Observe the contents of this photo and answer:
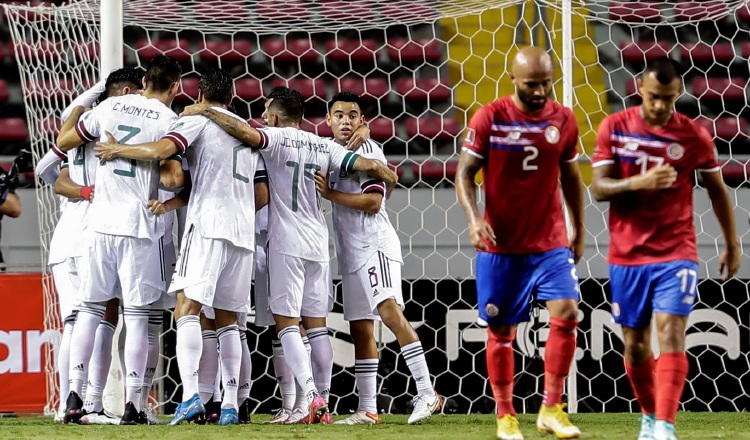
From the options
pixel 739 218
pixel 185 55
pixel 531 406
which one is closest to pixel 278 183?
pixel 531 406

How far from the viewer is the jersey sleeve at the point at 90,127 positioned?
16.6 feet

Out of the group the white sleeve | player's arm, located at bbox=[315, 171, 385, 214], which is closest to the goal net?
the white sleeve

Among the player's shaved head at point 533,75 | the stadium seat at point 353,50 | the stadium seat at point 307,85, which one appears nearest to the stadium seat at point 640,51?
the stadium seat at point 353,50

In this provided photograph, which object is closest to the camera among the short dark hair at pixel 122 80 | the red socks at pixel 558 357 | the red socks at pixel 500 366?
the red socks at pixel 558 357

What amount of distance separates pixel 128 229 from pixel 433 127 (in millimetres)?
4416

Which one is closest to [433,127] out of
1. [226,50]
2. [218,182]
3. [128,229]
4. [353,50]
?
[353,50]

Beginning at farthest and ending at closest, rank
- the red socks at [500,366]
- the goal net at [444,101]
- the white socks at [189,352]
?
the goal net at [444,101] → the white socks at [189,352] → the red socks at [500,366]

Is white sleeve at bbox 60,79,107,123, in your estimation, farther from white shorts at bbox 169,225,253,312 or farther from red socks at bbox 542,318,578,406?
red socks at bbox 542,318,578,406

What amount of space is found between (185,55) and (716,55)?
455 cm

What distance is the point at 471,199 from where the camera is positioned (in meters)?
3.96

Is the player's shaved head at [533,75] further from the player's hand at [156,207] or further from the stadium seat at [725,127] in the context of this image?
the stadium seat at [725,127]

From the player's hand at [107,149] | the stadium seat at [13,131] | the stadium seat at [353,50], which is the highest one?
the stadium seat at [353,50]

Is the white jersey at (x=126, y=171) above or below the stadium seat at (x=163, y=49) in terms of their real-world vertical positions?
below

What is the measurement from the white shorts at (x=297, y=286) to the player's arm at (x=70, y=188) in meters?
0.91
